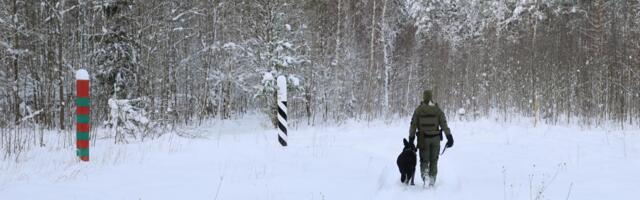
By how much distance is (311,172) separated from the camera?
25.2ft

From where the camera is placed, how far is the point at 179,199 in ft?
17.4

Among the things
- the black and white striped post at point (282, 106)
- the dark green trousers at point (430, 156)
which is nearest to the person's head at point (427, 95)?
the dark green trousers at point (430, 156)

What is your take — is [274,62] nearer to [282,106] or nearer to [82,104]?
[282,106]

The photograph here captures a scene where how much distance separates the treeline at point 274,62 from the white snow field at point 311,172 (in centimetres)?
442

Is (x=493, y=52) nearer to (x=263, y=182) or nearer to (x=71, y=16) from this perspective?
(x=71, y=16)

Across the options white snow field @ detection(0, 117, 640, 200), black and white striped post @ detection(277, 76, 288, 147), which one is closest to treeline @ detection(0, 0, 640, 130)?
black and white striped post @ detection(277, 76, 288, 147)

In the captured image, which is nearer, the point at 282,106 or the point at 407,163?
the point at 407,163

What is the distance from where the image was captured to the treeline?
47.4 ft

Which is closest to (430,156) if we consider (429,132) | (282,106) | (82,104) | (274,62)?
(429,132)

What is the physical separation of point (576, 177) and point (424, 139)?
93.0 inches

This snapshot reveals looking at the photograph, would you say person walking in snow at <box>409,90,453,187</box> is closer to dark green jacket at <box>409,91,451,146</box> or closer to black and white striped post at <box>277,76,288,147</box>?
dark green jacket at <box>409,91,451,146</box>

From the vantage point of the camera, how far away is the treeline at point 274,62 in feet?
47.4

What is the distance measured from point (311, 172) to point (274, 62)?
11.0 metres

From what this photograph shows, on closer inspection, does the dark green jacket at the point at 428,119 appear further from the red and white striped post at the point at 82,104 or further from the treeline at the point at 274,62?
the treeline at the point at 274,62
